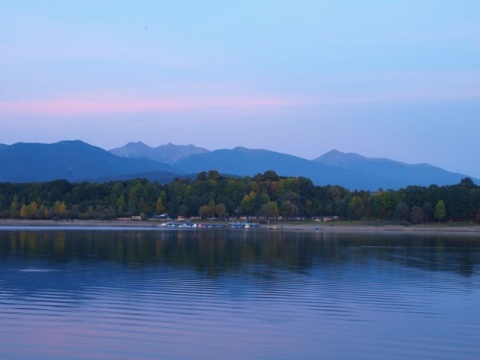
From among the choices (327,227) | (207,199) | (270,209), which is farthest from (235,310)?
(207,199)

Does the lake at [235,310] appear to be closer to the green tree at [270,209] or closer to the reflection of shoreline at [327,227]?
the reflection of shoreline at [327,227]

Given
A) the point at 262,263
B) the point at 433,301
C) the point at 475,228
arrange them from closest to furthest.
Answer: the point at 433,301
the point at 262,263
the point at 475,228

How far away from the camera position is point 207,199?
133250 mm

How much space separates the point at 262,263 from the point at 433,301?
1581cm

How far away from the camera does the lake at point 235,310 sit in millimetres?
17047

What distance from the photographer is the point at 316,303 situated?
24328mm

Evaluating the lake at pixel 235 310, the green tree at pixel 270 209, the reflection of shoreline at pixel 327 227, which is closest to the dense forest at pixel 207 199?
the green tree at pixel 270 209

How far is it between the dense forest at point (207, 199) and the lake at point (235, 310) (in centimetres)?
8019

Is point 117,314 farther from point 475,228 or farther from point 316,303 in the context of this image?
point 475,228

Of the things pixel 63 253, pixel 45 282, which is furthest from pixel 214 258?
pixel 45 282

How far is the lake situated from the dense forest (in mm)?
80193

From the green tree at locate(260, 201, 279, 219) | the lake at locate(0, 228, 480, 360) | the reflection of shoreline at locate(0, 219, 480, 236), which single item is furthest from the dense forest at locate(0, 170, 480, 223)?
the lake at locate(0, 228, 480, 360)

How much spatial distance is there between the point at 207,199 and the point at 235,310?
111 m

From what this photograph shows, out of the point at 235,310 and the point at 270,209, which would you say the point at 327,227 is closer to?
the point at 270,209
